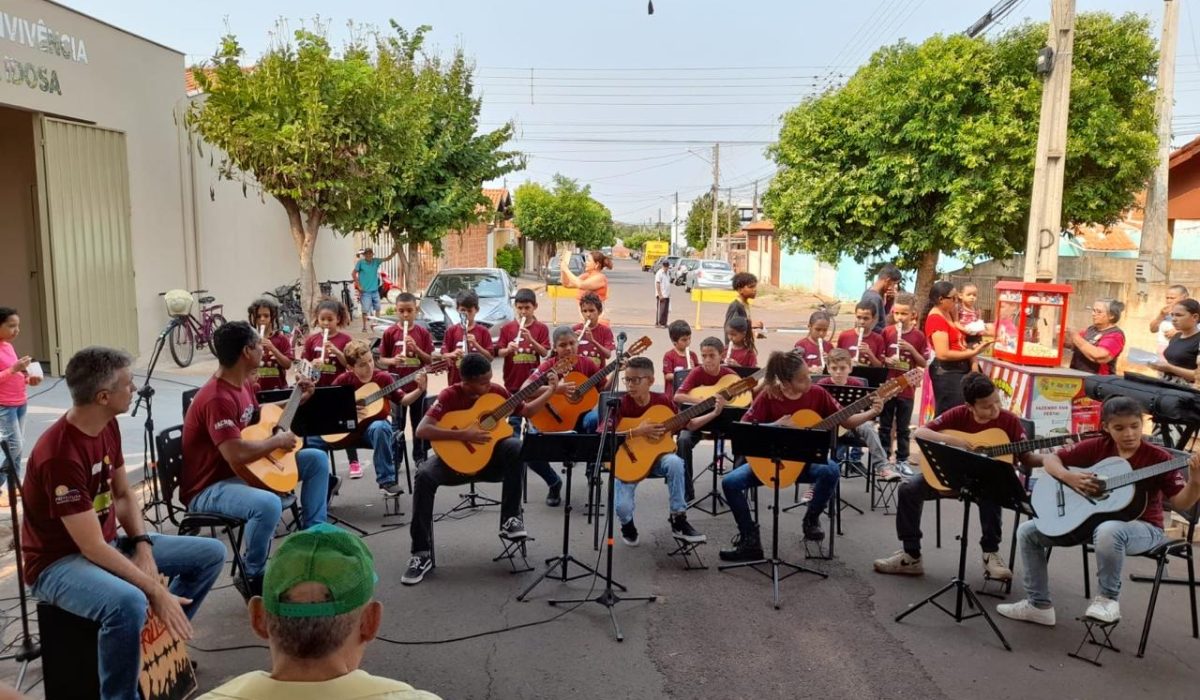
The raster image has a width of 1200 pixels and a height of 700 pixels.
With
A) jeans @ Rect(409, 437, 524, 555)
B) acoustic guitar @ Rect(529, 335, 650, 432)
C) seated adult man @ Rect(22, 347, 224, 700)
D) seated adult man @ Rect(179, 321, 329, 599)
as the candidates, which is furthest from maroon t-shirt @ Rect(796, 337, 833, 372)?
seated adult man @ Rect(22, 347, 224, 700)

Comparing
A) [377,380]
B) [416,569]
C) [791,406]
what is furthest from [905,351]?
[416,569]

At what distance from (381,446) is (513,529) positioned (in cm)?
198

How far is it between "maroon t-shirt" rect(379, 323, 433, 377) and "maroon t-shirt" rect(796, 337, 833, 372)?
3.92 m

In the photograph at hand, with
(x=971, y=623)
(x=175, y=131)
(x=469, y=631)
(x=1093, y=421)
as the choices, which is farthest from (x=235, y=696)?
(x=175, y=131)

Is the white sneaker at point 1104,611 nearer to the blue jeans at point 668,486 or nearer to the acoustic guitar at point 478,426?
the blue jeans at point 668,486

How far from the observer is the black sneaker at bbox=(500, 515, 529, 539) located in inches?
249

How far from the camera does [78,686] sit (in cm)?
392

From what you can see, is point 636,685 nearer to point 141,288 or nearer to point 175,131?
point 141,288

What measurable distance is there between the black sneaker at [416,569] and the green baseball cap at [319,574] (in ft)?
12.9

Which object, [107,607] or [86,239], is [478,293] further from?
[107,607]

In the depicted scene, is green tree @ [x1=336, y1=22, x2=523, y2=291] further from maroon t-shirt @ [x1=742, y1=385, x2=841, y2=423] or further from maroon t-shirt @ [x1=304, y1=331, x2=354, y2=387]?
maroon t-shirt @ [x1=742, y1=385, x2=841, y2=423]

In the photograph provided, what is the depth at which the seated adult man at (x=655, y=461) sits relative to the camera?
6699 millimetres

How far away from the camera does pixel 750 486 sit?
6691 millimetres

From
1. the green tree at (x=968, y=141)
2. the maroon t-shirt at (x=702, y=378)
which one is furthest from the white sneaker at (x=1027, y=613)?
the green tree at (x=968, y=141)
